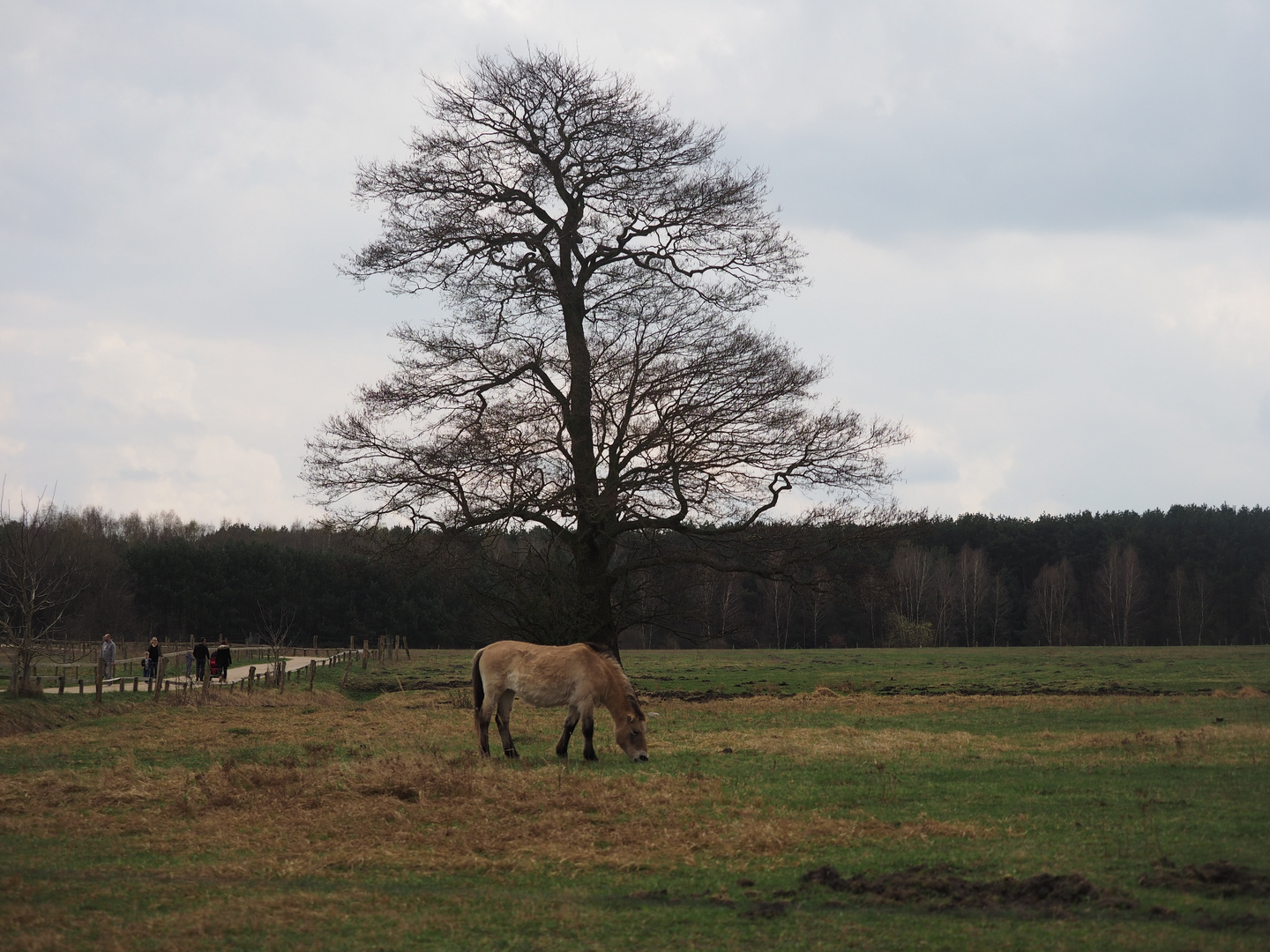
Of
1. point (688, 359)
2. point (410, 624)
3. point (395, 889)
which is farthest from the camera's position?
point (410, 624)

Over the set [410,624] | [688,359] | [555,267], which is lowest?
[410,624]

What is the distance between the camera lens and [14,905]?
7066mm

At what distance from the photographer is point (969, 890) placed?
718 centimetres

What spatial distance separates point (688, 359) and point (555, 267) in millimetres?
4417

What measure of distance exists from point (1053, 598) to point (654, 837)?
84.2 m

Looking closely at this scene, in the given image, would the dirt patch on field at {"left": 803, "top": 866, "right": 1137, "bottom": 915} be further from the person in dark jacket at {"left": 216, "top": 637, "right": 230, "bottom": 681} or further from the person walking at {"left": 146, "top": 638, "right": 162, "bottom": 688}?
the person in dark jacket at {"left": 216, "top": 637, "right": 230, "bottom": 681}

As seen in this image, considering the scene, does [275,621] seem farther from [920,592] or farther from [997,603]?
[997,603]

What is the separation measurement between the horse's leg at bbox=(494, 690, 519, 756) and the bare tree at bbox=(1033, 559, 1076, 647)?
76.7m

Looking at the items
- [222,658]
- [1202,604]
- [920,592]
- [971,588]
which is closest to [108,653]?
[222,658]

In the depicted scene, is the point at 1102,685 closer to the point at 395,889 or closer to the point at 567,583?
the point at 567,583

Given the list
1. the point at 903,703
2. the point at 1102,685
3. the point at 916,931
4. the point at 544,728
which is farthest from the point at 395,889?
the point at 1102,685

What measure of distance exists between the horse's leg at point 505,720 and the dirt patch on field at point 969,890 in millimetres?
7099

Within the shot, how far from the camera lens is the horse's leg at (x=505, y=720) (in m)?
14.1

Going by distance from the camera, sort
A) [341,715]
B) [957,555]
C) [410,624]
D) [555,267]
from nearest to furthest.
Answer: [341,715]
[555,267]
[410,624]
[957,555]
